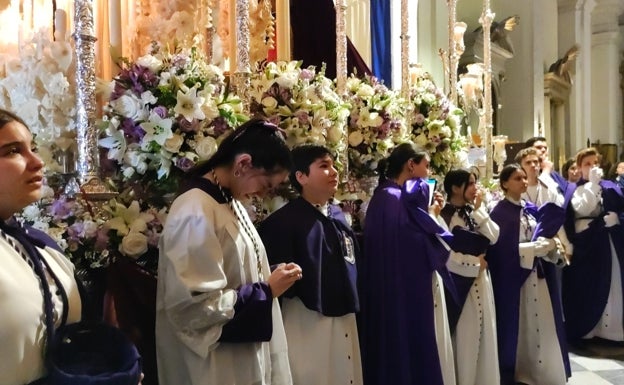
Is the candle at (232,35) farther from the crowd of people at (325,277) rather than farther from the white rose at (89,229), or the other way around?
the white rose at (89,229)

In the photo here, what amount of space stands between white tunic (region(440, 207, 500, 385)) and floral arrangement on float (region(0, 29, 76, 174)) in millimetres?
1903

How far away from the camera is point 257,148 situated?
1.75 m

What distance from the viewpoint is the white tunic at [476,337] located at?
→ 328 centimetres

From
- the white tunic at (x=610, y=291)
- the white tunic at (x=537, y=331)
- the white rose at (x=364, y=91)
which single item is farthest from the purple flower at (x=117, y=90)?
the white tunic at (x=610, y=291)

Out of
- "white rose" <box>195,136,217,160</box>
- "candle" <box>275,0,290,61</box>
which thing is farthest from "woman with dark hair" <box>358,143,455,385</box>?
"candle" <box>275,0,290,61</box>

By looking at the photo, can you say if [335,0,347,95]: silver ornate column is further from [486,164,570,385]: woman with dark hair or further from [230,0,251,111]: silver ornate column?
[486,164,570,385]: woman with dark hair

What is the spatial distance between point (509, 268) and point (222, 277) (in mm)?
2435

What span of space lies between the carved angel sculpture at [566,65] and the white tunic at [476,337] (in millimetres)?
10364

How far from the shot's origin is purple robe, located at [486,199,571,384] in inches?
144

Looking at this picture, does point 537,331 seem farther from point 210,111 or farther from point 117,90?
point 117,90

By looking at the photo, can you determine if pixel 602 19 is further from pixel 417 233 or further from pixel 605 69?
pixel 417 233

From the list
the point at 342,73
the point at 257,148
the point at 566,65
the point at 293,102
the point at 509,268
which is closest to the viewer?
the point at 257,148

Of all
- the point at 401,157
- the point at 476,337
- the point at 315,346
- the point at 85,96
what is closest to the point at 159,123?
the point at 85,96

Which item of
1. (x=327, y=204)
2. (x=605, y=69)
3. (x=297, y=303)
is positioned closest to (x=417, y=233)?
(x=327, y=204)
